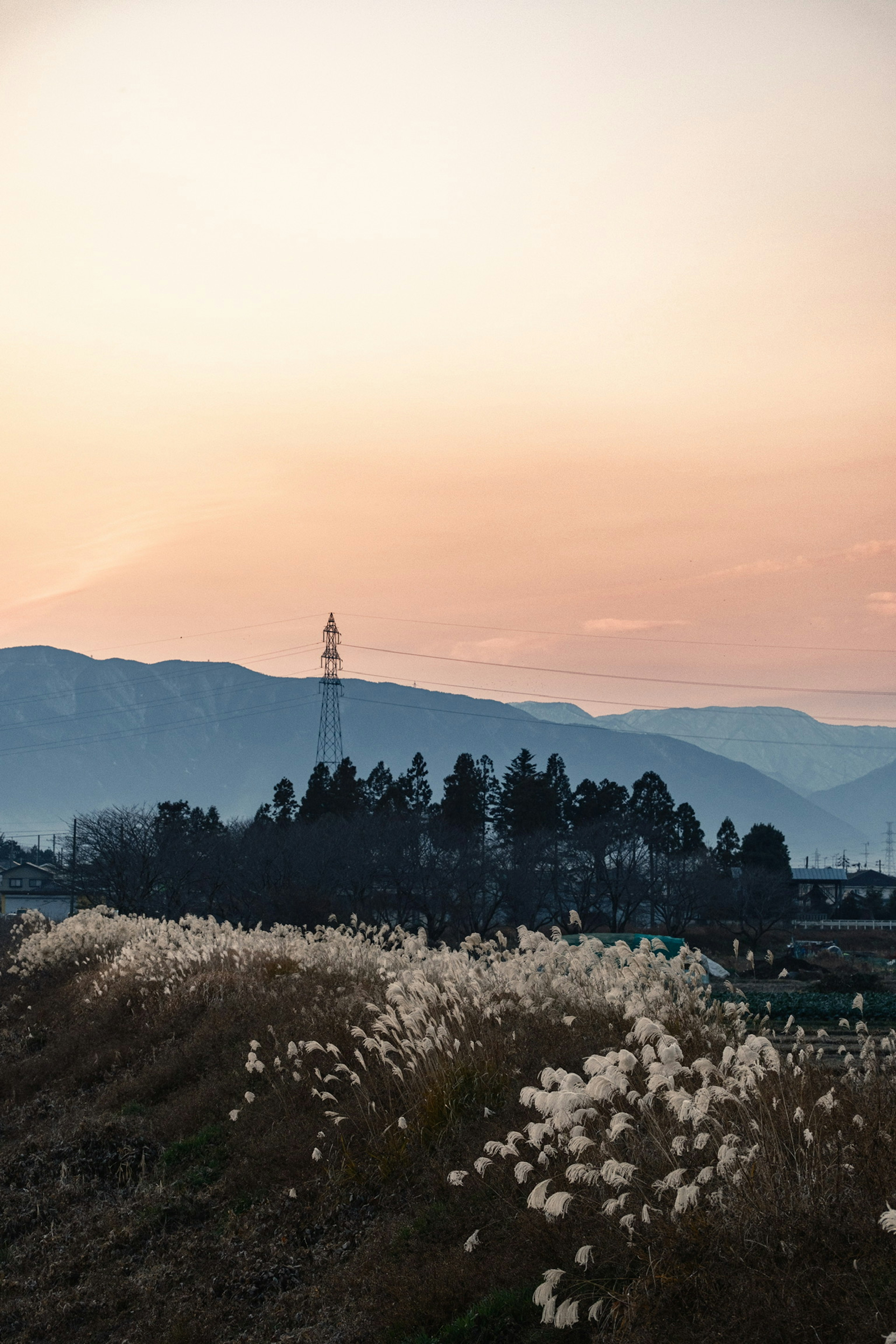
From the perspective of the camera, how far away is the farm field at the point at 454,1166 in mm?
5480

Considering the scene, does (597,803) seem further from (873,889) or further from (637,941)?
(637,941)

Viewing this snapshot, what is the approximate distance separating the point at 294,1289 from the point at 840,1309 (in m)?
3.98

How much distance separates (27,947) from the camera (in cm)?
2261

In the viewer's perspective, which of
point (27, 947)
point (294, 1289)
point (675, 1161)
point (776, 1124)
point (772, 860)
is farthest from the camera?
point (772, 860)

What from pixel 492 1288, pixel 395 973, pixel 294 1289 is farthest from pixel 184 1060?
pixel 492 1288

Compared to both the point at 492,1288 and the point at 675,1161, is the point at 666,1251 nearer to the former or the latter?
the point at 675,1161

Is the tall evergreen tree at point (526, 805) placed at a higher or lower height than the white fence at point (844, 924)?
higher

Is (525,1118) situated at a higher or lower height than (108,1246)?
higher

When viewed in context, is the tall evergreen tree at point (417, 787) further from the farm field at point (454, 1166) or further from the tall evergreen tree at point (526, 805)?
the farm field at point (454, 1166)

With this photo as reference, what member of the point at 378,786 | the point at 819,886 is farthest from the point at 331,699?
the point at 819,886

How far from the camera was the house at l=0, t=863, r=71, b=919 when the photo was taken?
99.8m

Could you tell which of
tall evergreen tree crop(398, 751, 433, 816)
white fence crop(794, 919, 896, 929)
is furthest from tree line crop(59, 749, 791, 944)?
white fence crop(794, 919, 896, 929)

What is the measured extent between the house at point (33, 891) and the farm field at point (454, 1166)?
72.4 meters

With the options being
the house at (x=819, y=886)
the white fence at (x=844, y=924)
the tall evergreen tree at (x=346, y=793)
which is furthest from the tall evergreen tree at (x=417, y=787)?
the white fence at (x=844, y=924)
